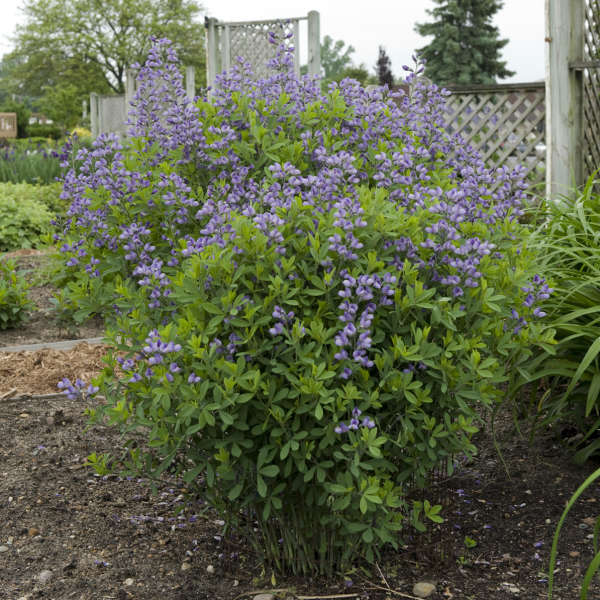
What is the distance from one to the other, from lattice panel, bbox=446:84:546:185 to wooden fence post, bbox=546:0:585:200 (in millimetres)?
1757

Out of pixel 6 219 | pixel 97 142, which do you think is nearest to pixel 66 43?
pixel 6 219

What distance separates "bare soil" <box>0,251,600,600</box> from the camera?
238cm

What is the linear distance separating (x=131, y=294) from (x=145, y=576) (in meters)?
0.94

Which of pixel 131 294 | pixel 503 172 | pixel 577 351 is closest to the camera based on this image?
pixel 131 294

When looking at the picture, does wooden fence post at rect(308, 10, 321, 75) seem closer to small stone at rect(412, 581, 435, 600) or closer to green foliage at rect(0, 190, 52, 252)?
green foliage at rect(0, 190, 52, 252)

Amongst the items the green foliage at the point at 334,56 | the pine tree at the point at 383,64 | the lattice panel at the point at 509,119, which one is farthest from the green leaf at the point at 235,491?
the green foliage at the point at 334,56

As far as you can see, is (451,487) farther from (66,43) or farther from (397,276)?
(66,43)

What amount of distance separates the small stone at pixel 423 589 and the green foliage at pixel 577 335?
95 centimetres

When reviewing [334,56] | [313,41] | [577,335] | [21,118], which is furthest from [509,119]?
[334,56]

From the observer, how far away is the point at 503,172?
2.68m

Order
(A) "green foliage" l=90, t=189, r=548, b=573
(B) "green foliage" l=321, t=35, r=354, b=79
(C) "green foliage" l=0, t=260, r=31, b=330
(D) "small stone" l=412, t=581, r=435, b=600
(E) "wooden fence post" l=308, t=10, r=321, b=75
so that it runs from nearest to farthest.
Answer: (A) "green foliage" l=90, t=189, r=548, b=573 → (D) "small stone" l=412, t=581, r=435, b=600 → (C) "green foliage" l=0, t=260, r=31, b=330 → (E) "wooden fence post" l=308, t=10, r=321, b=75 → (B) "green foliage" l=321, t=35, r=354, b=79

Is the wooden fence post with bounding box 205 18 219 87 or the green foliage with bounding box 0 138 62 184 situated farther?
the wooden fence post with bounding box 205 18 219 87

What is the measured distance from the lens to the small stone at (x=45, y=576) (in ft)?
8.14

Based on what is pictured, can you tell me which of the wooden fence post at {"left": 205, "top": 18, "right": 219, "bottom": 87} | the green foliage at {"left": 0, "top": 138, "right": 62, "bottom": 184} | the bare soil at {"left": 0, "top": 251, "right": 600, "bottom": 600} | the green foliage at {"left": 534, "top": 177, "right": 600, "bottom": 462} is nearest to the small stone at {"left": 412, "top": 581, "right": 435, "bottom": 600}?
the bare soil at {"left": 0, "top": 251, "right": 600, "bottom": 600}
